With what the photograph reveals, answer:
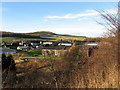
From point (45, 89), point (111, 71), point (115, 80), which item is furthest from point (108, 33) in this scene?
point (45, 89)

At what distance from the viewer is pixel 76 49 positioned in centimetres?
1705

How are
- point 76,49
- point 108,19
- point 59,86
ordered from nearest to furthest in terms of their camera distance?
point 59,86
point 108,19
point 76,49

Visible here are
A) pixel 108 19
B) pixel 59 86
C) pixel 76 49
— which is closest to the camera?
pixel 59 86

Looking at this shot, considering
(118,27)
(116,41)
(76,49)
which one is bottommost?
(76,49)

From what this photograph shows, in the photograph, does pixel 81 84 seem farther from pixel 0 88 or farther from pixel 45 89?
pixel 0 88

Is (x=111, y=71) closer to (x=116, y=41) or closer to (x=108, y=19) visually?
(x=116, y=41)

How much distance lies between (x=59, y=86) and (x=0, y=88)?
1.22 metres

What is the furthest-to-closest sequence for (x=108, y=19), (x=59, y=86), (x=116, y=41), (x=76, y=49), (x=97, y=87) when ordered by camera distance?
1. (x=76, y=49)
2. (x=108, y=19)
3. (x=116, y=41)
4. (x=59, y=86)
5. (x=97, y=87)

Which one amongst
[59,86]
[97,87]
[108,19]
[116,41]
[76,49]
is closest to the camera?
[97,87]

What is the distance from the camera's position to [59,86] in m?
3.69

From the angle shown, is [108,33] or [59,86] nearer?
[59,86]

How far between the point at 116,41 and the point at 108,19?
0.78 metres

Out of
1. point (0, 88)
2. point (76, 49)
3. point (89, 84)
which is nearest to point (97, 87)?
point (89, 84)

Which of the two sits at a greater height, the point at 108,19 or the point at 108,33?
the point at 108,19
